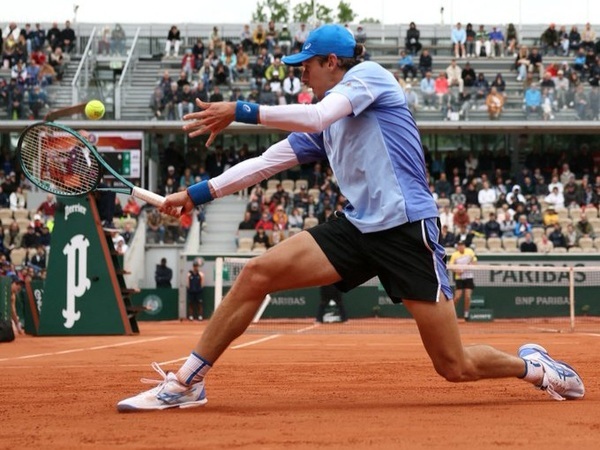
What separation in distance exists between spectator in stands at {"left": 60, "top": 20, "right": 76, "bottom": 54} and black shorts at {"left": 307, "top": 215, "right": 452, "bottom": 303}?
33.4 meters

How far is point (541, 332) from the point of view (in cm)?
2030

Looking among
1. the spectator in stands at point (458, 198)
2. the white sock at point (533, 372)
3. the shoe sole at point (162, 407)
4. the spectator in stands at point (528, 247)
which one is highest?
the white sock at point (533, 372)

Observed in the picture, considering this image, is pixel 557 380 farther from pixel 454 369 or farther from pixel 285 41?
pixel 285 41

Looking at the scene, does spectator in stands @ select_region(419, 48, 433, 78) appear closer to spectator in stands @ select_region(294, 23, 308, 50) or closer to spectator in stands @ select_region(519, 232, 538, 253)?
spectator in stands @ select_region(294, 23, 308, 50)

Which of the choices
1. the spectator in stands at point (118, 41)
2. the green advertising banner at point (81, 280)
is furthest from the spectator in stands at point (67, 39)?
the green advertising banner at point (81, 280)

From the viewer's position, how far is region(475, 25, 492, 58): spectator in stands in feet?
125

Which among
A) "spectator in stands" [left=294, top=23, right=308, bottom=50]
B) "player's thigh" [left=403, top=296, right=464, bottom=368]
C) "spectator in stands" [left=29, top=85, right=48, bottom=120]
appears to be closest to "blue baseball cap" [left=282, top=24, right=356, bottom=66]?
"player's thigh" [left=403, top=296, right=464, bottom=368]

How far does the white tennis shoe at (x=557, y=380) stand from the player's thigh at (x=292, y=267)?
1423 millimetres

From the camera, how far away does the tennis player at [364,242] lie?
20.7 feet

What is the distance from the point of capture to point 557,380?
679 centimetres

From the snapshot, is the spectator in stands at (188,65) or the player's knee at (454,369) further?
the spectator in stands at (188,65)

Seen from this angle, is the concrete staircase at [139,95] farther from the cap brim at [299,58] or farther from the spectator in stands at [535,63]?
the cap brim at [299,58]

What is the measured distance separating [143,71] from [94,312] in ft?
66.6

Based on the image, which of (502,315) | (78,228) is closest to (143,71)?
(502,315)
